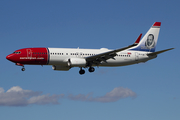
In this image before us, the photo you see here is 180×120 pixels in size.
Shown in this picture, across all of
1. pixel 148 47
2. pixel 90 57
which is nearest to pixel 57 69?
pixel 90 57

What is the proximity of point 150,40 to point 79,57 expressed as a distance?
1879 cm

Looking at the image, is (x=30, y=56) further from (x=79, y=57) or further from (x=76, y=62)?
(x=79, y=57)

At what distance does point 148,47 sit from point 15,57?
30076 millimetres

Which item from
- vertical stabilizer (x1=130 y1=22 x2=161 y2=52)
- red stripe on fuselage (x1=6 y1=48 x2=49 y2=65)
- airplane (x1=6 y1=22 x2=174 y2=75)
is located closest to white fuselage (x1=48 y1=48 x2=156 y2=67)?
airplane (x1=6 y1=22 x2=174 y2=75)

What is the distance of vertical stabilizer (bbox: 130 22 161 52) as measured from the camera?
73206mm

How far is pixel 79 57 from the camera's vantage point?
6619cm

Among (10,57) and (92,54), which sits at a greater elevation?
(92,54)

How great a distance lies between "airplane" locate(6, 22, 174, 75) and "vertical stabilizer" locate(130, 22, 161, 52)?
0.78ft

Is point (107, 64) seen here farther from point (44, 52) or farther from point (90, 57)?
point (44, 52)

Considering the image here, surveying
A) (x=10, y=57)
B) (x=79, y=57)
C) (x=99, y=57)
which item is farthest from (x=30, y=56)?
(x=99, y=57)

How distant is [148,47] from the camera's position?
73.7 metres

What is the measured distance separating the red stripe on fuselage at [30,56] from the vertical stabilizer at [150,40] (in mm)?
21728

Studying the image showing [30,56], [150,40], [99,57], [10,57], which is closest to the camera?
[30,56]

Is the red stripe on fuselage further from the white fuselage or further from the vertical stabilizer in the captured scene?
the vertical stabilizer
